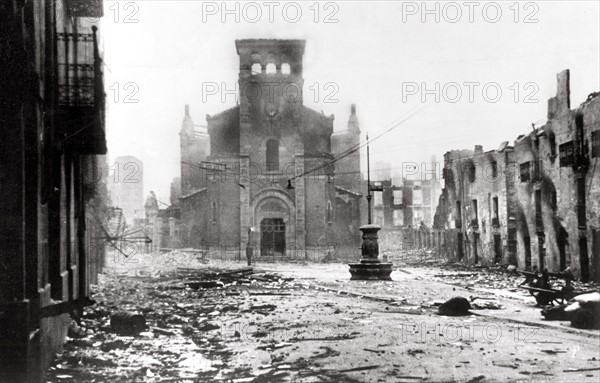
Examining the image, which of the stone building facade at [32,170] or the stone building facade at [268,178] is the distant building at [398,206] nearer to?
the stone building facade at [268,178]

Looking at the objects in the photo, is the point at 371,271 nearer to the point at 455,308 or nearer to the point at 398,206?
the point at 455,308

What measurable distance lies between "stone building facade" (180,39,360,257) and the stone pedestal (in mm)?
17586

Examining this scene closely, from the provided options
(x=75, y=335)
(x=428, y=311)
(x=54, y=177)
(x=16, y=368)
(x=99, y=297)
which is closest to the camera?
(x=16, y=368)

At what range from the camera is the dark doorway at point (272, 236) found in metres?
43.5

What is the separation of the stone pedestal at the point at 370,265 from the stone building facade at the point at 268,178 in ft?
57.7

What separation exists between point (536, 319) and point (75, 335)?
396 inches

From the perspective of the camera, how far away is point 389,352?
9711mm

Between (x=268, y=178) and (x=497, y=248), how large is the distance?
17319 millimetres

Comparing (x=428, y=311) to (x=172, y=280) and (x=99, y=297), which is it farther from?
(x=172, y=280)

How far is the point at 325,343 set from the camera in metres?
10.5

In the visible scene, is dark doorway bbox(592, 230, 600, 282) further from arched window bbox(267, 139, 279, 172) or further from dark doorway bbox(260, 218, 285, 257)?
arched window bbox(267, 139, 279, 172)

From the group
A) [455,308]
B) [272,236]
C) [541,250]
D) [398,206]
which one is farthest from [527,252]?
[398,206]

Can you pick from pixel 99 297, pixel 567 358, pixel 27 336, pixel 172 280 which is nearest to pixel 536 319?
pixel 567 358

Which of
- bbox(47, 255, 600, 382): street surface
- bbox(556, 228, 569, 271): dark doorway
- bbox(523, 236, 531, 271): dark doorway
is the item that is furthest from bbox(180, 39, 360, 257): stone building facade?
bbox(47, 255, 600, 382): street surface
